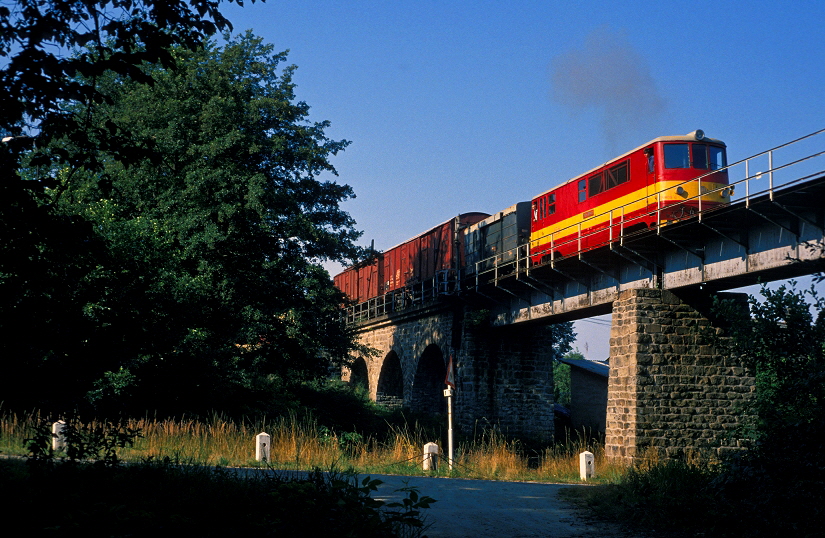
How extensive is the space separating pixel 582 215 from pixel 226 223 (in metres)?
10.6

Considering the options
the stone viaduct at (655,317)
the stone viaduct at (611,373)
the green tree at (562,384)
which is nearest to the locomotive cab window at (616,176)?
the stone viaduct at (655,317)

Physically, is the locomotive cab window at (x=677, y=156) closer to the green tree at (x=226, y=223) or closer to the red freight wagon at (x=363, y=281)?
the green tree at (x=226, y=223)

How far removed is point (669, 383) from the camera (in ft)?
67.1

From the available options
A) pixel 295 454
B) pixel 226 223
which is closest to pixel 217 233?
pixel 226 223

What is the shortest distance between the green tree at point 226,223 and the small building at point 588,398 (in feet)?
45.5

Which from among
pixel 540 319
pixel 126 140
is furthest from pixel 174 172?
pixel 126 140

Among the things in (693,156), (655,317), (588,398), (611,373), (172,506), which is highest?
(693,156)

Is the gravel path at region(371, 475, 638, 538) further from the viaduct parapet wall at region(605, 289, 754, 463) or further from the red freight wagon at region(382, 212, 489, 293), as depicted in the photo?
the red freight wagon at region(382, 212, 489, 293)

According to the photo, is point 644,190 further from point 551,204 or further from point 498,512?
point 498,512

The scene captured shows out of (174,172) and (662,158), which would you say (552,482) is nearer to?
(662,158)

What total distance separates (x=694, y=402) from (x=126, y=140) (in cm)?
1661

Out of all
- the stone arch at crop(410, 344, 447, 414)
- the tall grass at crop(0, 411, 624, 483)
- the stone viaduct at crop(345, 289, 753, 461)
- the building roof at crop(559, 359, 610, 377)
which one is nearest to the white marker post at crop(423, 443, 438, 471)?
the tall grass at crop(0, 411, 624, 483)

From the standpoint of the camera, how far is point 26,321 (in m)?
7.15

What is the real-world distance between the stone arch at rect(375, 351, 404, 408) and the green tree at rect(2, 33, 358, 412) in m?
13.7
